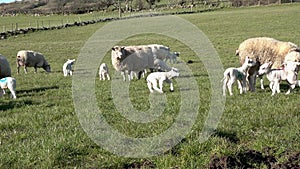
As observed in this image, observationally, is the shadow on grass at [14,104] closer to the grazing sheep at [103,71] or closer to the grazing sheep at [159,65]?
the grazing sheep at [103,71]

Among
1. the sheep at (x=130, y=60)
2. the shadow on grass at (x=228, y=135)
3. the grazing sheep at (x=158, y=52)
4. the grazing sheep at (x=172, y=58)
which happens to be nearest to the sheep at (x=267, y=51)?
the sheep at (x=130, y=60)

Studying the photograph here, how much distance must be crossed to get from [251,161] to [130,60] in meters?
12.1

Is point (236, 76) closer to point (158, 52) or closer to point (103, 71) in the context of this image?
point (103, 71)

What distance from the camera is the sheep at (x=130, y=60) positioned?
1736 centimetres

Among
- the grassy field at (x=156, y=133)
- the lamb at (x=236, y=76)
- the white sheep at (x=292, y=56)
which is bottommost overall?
the grassy field at (x=156, y=133)

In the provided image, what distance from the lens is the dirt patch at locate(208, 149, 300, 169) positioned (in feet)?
18.5

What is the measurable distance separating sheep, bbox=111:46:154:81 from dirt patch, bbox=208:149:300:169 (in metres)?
11.4

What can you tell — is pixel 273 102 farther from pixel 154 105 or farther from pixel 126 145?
pixel 126 145

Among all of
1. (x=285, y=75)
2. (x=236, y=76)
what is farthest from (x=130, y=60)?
(x=285, y=75)

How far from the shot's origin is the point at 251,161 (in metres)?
5.86

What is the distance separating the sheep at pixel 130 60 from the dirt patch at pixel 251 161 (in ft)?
37.3

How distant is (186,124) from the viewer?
8.02m

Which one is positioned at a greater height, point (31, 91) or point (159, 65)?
point (159, 65)

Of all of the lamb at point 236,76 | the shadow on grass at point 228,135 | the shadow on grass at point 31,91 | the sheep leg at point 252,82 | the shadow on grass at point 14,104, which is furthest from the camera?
the shadow on grass at point 31,91
